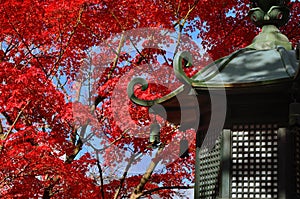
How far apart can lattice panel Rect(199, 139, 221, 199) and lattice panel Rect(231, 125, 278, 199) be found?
0.26 meters

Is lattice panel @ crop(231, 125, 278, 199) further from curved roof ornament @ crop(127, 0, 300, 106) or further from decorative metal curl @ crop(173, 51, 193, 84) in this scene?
decorative metal curl @ crop(173, 51, 193, 84)

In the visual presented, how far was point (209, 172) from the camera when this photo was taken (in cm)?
573

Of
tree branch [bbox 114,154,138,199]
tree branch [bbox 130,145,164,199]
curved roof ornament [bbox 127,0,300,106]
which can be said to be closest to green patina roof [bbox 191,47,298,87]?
curved roof ornament [bbox 127,0,300,106]

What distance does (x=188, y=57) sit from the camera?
5.40m

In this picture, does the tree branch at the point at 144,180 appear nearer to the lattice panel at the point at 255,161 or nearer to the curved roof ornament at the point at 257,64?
the curved roof ornament at the point at 257,64

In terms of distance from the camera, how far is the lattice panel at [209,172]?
554cm

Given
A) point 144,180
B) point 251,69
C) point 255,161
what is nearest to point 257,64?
point 251,69

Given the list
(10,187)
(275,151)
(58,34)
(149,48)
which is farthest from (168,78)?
(275,151)

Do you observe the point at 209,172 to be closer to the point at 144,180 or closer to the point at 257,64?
the point at 257,64

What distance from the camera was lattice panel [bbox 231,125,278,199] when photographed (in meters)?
5.18

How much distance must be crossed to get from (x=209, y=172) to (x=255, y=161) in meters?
0.65

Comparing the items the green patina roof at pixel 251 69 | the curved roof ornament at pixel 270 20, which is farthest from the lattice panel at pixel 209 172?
the curved roof ornament at pixel 270 20

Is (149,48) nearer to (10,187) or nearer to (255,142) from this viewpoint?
(10,187)

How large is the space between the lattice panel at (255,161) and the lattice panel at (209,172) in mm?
261
